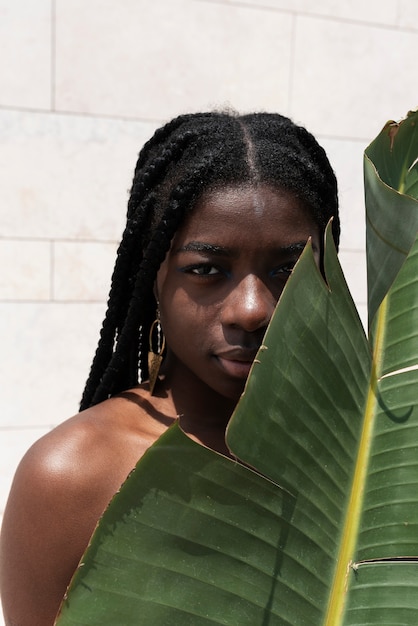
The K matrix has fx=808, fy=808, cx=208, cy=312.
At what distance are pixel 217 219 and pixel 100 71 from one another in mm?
2776

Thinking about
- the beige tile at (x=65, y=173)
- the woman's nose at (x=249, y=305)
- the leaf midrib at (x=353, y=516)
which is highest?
the beige tile at (x=65, y=173)

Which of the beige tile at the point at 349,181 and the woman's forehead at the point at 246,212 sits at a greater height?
the beige tile at the point at 349,181

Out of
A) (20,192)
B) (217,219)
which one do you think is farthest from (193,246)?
(20,192)

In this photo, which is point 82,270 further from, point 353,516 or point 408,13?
point 353,516

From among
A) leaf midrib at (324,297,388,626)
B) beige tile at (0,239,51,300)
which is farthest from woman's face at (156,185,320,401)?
beige tile at (0,239,51,300)

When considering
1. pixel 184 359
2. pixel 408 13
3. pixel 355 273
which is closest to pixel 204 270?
pixel 184 359

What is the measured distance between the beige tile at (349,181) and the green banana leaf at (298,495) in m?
3.49

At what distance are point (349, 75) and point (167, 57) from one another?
102 cm

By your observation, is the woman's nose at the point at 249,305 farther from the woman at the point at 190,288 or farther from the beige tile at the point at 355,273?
the beige tile at the point at 355,273

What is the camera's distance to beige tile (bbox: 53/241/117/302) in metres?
3.92

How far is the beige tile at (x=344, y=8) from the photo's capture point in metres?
4.10

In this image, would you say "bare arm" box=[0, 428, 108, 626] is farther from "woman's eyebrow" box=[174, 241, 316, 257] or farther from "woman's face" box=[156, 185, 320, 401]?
"woman's eyebrow" box=[174, 241, 316, 257]

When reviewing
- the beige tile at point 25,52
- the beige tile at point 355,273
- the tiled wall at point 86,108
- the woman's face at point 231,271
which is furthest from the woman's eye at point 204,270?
the beige tile at point 355,273

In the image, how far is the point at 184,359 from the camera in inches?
54.4
